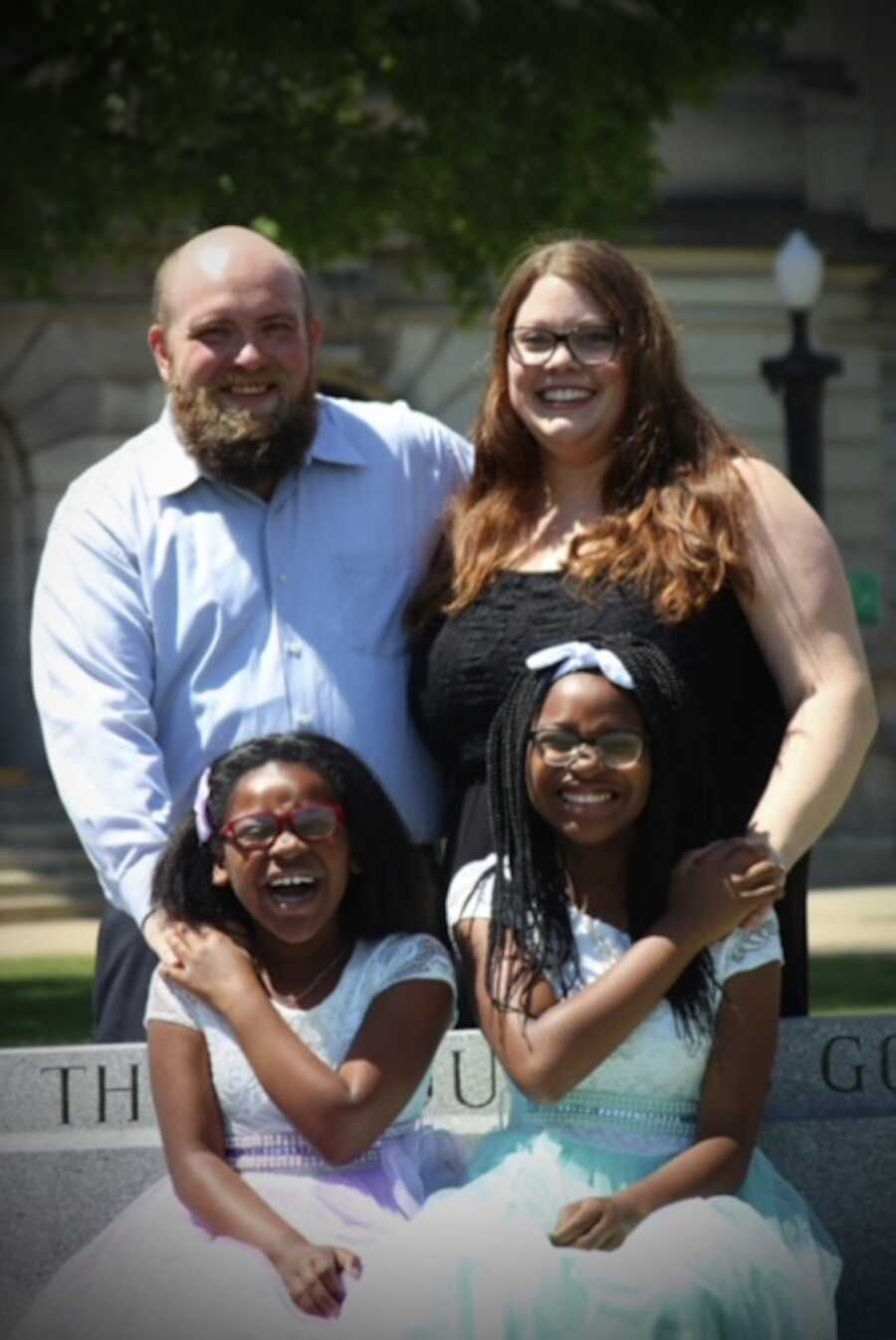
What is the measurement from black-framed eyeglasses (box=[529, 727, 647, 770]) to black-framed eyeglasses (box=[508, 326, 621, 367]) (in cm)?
78

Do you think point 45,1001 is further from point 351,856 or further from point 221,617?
point 351,856

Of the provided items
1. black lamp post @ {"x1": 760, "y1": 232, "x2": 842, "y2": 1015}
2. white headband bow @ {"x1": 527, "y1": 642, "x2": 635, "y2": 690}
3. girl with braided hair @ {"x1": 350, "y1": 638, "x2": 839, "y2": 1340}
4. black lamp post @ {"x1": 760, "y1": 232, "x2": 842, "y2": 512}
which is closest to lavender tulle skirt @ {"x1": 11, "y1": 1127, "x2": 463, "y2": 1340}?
girl with braided hair @ {"x1": 350, "y1": 638, "x2": 839, "y2": 1340}

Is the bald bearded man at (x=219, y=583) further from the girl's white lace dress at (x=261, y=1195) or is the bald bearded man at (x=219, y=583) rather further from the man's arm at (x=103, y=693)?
the girl's white lace dress at (x=261, y=1195)

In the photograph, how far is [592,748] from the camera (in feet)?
18.6

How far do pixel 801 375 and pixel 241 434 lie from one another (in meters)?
12.8

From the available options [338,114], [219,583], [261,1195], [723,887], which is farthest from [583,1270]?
[338,114]

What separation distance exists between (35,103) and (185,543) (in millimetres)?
10170

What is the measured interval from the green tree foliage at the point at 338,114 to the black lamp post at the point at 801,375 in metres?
1.51

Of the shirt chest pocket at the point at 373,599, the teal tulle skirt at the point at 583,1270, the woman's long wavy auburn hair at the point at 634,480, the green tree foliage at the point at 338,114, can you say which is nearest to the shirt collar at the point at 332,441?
the shirt chest pocket at the point at 373,599

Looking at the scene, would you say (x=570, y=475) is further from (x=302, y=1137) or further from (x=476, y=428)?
(x=302, y=1137)

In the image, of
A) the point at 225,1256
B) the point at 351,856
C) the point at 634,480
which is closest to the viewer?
the point at 225,1256

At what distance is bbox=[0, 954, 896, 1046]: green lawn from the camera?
12.3 m

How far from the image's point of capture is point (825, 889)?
20.8 meters

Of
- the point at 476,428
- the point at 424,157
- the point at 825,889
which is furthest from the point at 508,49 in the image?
the point at 476,428
